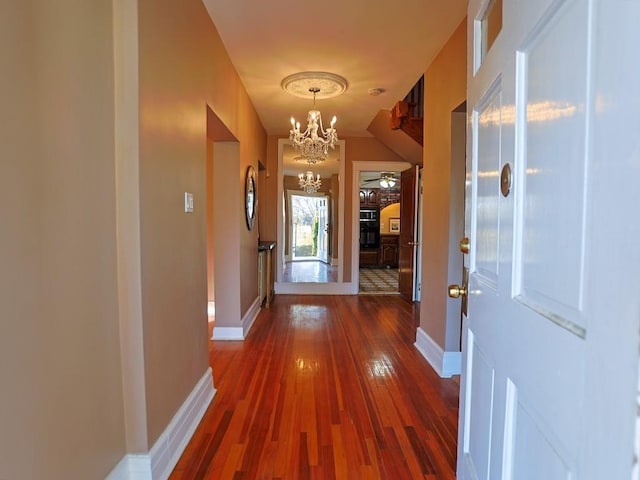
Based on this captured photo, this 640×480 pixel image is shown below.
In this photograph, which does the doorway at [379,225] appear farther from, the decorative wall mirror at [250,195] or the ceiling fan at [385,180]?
the decorative wall mirror at [250,195]

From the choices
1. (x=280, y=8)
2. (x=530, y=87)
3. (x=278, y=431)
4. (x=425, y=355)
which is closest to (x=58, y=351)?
(x=278, y=431)

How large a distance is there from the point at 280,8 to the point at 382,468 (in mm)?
2732

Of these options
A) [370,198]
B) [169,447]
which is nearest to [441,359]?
[169,447]

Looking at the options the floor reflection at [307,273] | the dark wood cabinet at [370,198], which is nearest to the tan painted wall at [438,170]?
the floor reflection at [307,273]

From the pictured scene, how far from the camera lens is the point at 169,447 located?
5.36ft

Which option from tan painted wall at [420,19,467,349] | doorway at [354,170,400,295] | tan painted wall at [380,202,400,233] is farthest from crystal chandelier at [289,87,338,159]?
tan painted wall at [380,202,400,233]

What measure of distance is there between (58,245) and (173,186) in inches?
29.4

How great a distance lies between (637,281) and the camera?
411mm

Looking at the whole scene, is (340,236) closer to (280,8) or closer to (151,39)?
(280,8)

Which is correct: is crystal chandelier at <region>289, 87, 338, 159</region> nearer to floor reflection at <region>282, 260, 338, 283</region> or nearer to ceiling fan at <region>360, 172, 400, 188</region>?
floor reflection at <region>282, 260, 338, 283</region>

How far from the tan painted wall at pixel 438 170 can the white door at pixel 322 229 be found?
620 centimetres

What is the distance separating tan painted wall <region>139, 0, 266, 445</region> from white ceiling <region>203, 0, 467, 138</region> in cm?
Answer: 25

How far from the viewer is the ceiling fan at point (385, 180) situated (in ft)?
28.7

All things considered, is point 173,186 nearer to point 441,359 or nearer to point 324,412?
point 324,412
